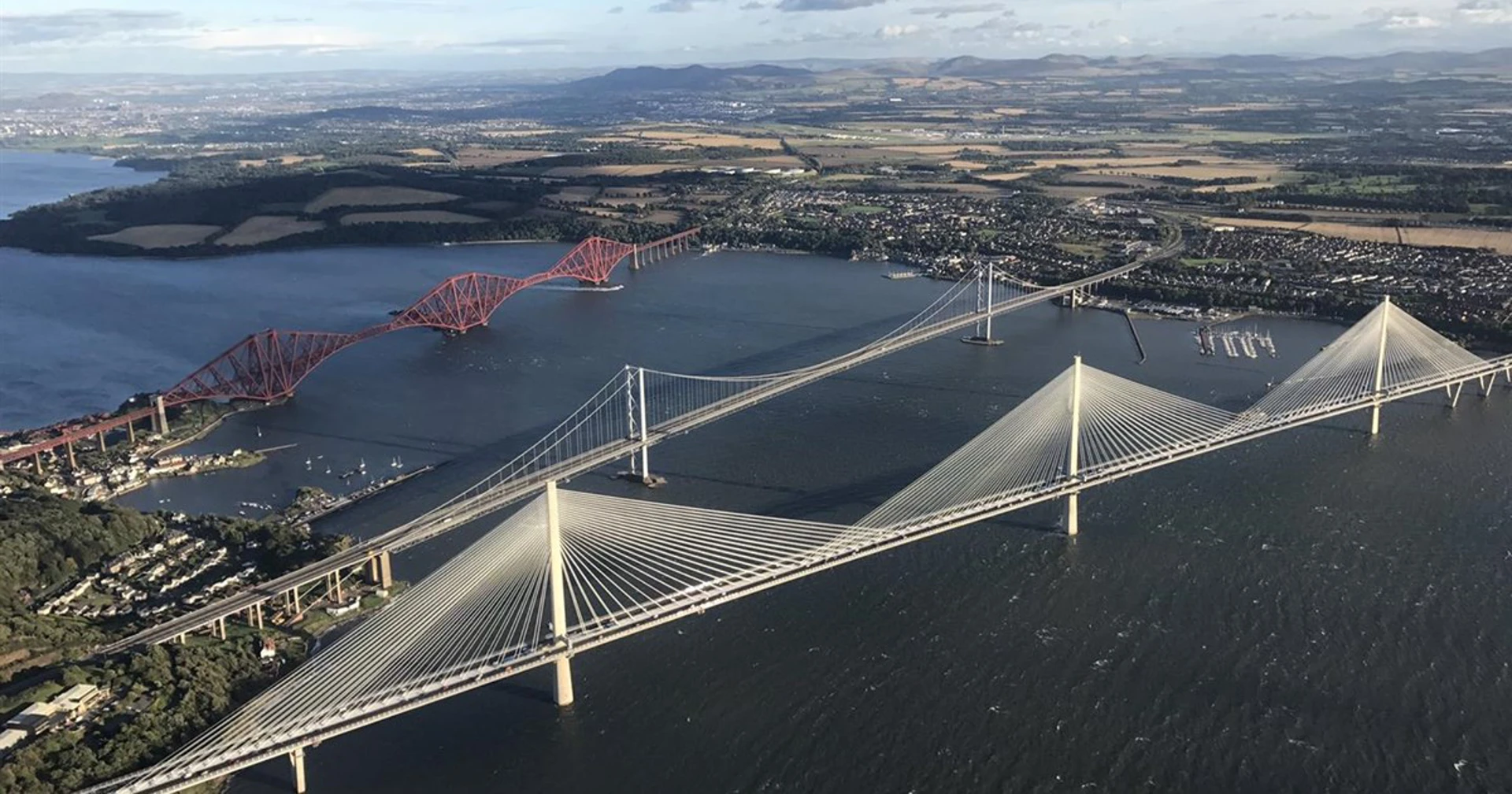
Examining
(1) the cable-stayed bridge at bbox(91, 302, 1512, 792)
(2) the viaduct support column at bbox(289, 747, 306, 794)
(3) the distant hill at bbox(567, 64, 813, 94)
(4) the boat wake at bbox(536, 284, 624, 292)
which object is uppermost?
(3) the distant hill at bbox(567, 64, 813, 94)

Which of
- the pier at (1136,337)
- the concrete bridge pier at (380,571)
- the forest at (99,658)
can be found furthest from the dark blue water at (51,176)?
the pier at (1136,337)

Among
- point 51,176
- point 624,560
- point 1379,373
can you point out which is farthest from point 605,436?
point 51,176

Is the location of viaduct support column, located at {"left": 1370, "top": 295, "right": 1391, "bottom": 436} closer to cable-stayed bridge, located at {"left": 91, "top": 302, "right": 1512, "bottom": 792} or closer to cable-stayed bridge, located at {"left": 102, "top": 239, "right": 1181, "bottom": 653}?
cable-stayed bridge, located at {"left": 91, "top": 302, "right": 1512, "bottom": 792}

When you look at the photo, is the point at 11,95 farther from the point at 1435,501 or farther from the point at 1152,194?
the point at 1435,501

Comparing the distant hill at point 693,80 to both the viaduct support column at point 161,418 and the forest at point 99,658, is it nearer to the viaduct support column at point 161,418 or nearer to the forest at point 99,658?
the viaduct support column at point 161,418

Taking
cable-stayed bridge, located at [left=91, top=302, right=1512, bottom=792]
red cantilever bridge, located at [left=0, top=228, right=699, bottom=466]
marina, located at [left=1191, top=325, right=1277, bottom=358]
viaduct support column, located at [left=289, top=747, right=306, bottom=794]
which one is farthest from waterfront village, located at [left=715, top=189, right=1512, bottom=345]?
viaduct support column, located at [left=289, top=747, right=306, bottom=794]

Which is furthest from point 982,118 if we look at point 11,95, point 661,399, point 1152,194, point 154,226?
point 11,95

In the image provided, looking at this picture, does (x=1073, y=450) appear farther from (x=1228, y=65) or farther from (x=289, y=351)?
(x=1228, y=65)
